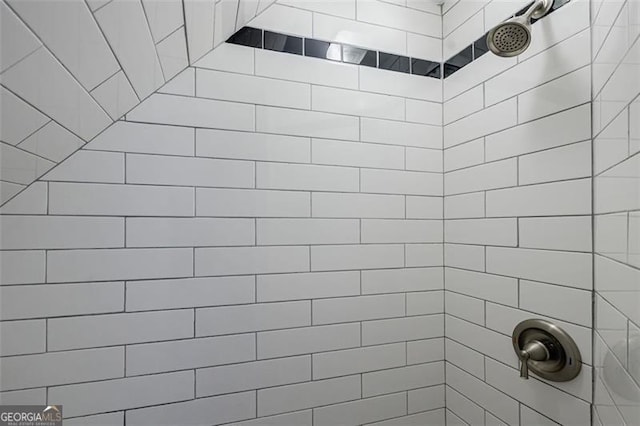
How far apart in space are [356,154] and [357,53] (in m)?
0.39

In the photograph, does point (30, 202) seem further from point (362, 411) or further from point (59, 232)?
point (362, 411)

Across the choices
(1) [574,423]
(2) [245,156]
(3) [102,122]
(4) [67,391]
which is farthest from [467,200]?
(4) [67,391]

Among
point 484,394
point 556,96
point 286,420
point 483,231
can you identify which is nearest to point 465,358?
point 484,394

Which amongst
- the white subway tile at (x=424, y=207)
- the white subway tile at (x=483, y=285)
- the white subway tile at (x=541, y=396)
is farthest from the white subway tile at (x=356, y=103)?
the white subway tile at (x=541, y=396)

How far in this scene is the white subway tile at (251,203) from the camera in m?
1.14

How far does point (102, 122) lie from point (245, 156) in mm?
420

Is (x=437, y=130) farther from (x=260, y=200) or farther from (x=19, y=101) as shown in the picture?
(x=19, y=101)

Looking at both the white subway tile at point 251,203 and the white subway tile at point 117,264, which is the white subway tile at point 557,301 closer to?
the white subway tile at point 251,203

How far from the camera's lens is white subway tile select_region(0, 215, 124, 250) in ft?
3.10

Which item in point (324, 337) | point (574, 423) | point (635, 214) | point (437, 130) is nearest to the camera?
point (635, 214)

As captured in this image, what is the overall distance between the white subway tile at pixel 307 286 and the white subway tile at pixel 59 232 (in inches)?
18.6

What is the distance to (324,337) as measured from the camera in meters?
1.27

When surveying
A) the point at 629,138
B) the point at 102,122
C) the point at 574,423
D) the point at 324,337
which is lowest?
the point at 574,423

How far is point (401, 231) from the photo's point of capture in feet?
4.53
